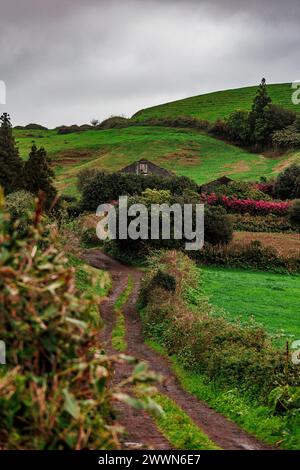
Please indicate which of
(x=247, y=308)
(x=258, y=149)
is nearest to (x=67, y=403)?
(x=247, y=308)

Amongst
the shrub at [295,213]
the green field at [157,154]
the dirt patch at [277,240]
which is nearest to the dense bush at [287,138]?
the green field at [157,154]

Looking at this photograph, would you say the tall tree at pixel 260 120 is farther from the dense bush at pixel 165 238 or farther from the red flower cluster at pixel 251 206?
the dense bush at pixel 165 238

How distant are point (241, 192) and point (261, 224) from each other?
44.6 feet

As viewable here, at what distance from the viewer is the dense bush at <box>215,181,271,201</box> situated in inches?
2805

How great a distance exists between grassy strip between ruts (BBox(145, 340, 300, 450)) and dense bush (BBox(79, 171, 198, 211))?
4793 cm

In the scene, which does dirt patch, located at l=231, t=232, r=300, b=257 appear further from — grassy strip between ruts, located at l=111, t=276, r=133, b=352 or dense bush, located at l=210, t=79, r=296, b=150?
dense bush, located at l=210, t=79, r=296, b=150

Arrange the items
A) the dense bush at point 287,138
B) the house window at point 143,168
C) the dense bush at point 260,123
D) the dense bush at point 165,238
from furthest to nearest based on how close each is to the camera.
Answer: the dense bush at point 260,123
the dense bush at point 287,138
the house window at point 143,168
the dense bush at point 165,238

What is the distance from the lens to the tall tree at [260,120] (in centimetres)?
11103

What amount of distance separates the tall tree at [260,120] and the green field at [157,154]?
3.73 m

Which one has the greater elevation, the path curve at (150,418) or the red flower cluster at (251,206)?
the red flower cluster at (251,206)

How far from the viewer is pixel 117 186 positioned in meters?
68.2

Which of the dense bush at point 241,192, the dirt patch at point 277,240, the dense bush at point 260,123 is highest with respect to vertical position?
the dense bush at point 260,123

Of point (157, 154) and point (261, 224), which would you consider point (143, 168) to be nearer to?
point (261, 224)
